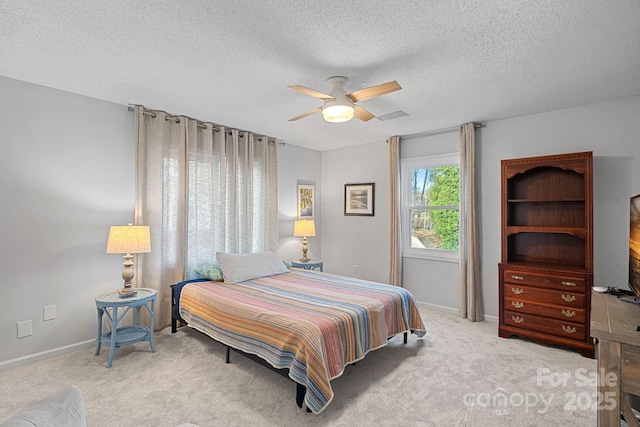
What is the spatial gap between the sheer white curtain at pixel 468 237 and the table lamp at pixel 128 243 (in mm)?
3814

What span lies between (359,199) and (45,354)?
14.5 feet

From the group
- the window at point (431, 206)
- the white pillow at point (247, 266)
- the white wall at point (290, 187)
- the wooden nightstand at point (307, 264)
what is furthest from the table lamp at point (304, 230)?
the window at point (431, 206)

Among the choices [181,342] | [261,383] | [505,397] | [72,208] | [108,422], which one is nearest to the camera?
[108,422]

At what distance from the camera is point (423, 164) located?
4.68m

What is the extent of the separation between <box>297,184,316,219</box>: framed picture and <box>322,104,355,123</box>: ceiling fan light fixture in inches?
112

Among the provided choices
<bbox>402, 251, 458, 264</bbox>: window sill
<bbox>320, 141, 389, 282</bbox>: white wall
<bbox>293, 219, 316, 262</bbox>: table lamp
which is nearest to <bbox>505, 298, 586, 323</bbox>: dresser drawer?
<bbox>402, 251, 458, 264</bbox>: window sill

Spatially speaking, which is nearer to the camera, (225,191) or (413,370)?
(413,370)

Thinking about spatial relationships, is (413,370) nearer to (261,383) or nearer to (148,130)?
(261,383)

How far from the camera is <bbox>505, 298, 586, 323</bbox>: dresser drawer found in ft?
10.00

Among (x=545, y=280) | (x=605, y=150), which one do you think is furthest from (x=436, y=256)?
(x=605, y=150)

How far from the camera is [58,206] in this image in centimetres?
303

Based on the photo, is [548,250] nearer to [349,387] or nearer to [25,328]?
[349,387]

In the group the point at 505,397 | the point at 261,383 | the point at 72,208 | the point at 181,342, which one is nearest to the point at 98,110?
the point at 72,208

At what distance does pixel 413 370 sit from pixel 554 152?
2.96 metres
